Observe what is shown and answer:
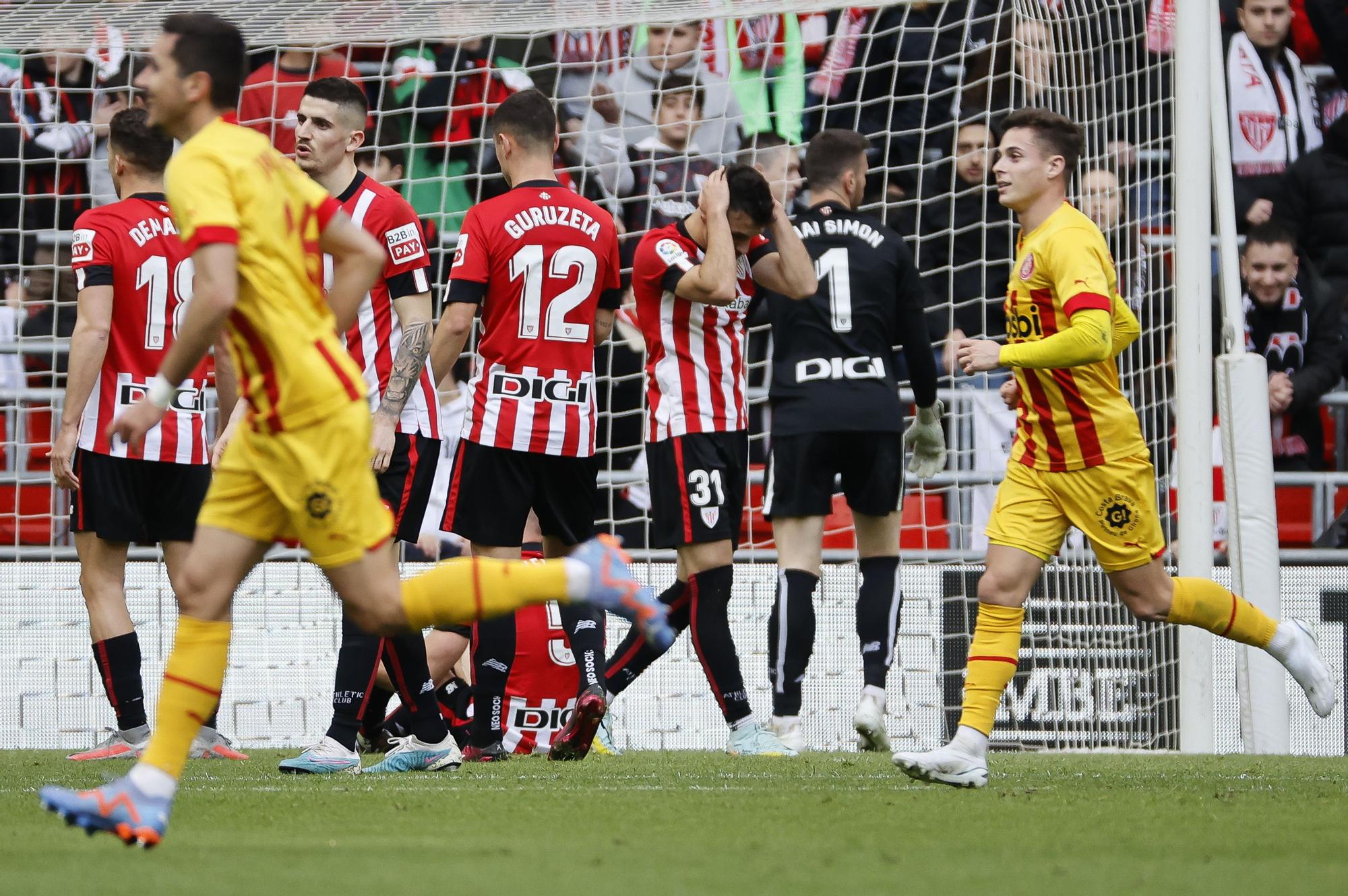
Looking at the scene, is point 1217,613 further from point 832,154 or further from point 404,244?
point 404,244

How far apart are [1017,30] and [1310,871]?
5.72m

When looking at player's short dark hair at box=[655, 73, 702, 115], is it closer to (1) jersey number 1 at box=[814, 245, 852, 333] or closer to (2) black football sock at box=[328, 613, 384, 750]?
(1) jersey number 1 at box=[814, 245, 852, 333]

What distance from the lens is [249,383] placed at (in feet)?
12.7

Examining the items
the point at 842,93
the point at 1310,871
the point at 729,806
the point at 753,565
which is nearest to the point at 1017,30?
the point at 842,93

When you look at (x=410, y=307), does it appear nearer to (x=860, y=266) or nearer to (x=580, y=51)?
(x=860, y=266)

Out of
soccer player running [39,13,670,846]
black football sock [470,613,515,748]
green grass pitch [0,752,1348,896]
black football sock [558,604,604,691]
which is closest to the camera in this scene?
green grass pitch [0,752,1348,896]

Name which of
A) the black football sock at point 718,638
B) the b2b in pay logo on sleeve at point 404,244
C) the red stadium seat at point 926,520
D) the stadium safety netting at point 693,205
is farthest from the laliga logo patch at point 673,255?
the red stadium seat at point 926,520

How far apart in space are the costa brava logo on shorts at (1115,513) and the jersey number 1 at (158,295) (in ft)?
10.8

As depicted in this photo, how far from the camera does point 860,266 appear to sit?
22.9 feet

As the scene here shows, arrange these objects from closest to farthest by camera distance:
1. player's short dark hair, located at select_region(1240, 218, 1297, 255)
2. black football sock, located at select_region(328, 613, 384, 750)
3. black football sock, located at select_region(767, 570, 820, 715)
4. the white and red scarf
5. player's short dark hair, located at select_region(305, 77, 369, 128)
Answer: black football sock, located at select_region(328, 613, 384, 750), player's short dark hair, located at select_region(305, 77, 369, 128), black football sock, located at select_region(767, 570, 820, 715), player's short dark hair, located at select_region(1240, 218, 1297, 255), the white and red scarf

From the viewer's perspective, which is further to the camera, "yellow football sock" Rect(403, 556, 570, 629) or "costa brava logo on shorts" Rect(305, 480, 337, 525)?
"yellow football sock" Rect(403, 556, 570, 629)

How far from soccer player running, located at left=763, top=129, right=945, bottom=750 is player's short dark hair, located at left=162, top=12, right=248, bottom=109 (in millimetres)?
3286

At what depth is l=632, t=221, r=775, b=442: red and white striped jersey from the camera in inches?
258

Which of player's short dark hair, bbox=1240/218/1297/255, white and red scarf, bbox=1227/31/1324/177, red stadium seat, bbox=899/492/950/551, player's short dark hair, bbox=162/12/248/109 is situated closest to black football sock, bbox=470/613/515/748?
player's short dark hair, bbox=162/12/248/109
